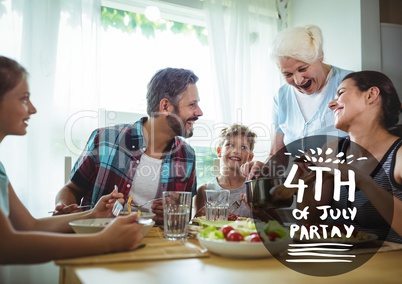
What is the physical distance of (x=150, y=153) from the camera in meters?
1.94

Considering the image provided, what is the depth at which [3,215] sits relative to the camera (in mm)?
741

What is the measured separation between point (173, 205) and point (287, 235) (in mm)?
391

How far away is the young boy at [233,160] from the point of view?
222 centimetres

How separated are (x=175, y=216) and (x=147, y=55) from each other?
1.70 meters

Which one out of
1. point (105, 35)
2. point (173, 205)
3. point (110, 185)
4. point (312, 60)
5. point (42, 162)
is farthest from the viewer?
point (105, 35)

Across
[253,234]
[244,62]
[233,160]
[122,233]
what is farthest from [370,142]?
[244,62]

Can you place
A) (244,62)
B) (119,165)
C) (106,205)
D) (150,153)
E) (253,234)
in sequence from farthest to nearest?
(244,62) → (150,153) → (119,165) → (106,205) → (253,234)

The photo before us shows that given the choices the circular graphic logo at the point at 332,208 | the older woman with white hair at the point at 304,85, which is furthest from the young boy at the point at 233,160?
the circular graphic logo at the point at 332,208

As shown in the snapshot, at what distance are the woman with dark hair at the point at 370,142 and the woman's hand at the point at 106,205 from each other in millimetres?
772

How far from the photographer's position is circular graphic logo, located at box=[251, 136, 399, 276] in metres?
0.89

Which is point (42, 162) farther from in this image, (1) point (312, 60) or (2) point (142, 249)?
(1) point (312, 60)

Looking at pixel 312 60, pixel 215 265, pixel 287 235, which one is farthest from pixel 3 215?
pixel 312 60

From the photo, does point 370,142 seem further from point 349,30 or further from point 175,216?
point 349,30

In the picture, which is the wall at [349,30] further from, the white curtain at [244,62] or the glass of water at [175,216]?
the glass of water at [175,216]
